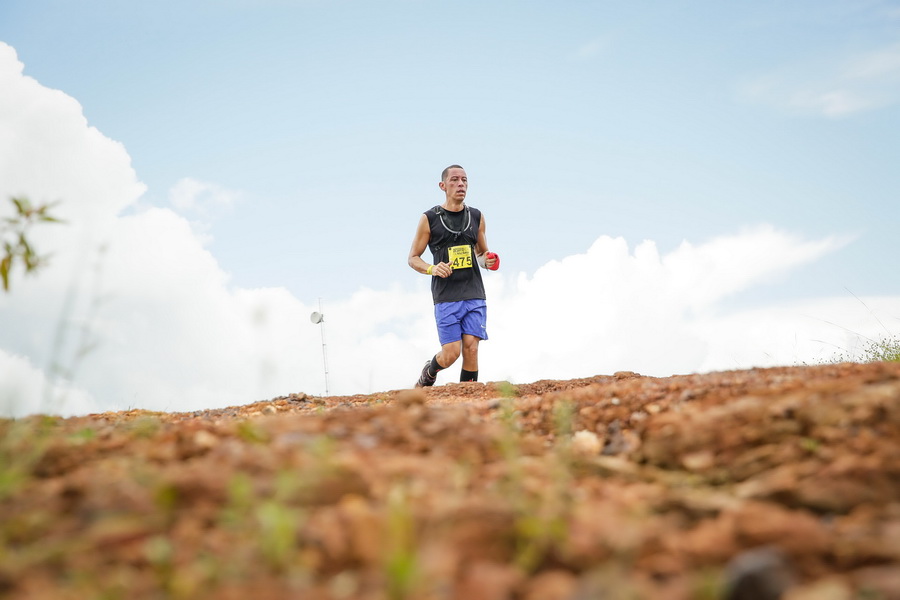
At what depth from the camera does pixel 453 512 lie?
142cm

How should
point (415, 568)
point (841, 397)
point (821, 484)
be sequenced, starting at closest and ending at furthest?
point (415, 568) → point (821, 484) → point (841, 397)

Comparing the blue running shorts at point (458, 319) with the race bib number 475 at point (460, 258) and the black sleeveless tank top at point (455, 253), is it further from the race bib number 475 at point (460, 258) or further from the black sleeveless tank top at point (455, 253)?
the race bib number 475 at point (460, 258)

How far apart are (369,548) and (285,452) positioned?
1.80 feet

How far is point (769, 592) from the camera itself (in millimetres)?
1208

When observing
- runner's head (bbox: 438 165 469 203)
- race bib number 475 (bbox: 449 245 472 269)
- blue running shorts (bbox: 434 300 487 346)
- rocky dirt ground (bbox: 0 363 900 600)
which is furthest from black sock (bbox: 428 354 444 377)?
rocky dirt ground (bbox: 0 363 900 600)

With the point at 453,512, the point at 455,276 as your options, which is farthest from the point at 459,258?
the point at 453,512

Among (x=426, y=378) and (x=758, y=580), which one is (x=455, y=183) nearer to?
(x=426, y=378)

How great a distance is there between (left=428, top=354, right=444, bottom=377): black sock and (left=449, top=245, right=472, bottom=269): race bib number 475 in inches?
47.7

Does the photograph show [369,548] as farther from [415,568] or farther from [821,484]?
[821,484]

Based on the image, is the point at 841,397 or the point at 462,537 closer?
the point at 462,537

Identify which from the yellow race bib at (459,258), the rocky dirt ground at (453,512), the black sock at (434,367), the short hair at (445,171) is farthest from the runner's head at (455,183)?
the rocky dirt ground at (453,512)

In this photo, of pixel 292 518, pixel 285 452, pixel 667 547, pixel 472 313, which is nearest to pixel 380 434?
pixel 285 452

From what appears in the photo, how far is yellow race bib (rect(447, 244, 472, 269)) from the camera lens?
8.87 meters

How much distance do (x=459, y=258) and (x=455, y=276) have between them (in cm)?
24
